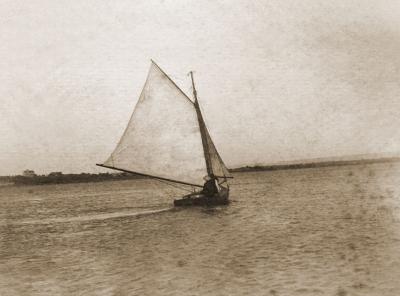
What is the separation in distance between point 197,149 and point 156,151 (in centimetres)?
331

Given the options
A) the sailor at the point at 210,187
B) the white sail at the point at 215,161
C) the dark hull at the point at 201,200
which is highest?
the white sail at the point at 215,161

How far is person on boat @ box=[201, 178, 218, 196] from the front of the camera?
→ 3762cm

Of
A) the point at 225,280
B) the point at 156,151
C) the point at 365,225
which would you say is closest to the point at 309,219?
the point at 365,225

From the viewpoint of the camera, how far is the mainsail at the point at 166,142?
116ft

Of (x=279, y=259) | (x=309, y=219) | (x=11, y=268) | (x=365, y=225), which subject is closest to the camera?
(x=279, y=259)

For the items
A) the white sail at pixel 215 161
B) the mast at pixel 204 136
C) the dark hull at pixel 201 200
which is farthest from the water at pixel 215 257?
the white sail at pixel 215 161

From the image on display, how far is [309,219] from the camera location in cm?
3155

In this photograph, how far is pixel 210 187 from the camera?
37.8 meters

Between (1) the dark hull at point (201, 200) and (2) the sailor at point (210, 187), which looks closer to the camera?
(2) the sailor at point (210, 187)

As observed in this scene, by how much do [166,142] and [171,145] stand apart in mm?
445

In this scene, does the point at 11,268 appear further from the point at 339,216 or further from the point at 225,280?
the point at 339,216

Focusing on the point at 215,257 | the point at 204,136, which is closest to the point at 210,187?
the point at 204,136

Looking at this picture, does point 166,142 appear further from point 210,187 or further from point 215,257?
point 215,257

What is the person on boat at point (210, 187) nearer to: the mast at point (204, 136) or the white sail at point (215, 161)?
the mast at point (204, 136)
